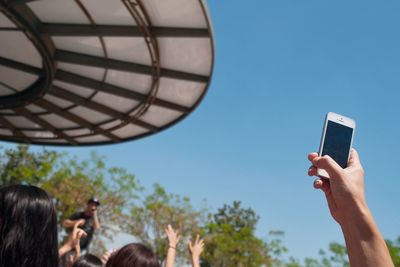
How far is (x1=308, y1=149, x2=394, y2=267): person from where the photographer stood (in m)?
1.52

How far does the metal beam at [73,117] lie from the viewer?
13984 millimetres

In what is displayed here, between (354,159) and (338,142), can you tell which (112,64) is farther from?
(354,159)

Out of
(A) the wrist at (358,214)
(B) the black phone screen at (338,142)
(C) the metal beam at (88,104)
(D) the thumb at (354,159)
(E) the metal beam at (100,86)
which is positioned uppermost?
(E) the metal beam at (100,86)

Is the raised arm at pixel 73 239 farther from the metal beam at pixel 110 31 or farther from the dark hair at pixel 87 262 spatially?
the metal beam at pixel 110 31

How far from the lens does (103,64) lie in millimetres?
11320

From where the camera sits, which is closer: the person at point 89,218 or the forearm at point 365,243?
the forearm at point 365,243

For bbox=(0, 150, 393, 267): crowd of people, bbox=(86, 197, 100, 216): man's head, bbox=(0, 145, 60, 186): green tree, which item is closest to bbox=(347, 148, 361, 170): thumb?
bbox=(0, 150, 393, 267): crowd of people

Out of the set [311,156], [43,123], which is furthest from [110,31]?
[311,156]

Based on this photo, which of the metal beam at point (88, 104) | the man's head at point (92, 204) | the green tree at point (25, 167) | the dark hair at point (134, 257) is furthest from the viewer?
the green tree at point (25, 167)

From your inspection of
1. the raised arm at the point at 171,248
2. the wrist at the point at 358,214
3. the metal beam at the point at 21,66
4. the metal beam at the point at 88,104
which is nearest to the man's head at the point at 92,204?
the raised arm at the point at 171,248

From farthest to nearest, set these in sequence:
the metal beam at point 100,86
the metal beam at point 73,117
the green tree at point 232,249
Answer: the green tree at point 232,249, the metal beam at point 73,117, the metal beam at point 100,86

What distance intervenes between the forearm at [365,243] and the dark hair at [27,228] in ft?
4.05

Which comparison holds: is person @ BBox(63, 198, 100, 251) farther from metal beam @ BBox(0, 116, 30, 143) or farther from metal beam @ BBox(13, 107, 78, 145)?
metal beam @ BBox(0, 116, 30, 143)

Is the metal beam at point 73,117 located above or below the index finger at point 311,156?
above
